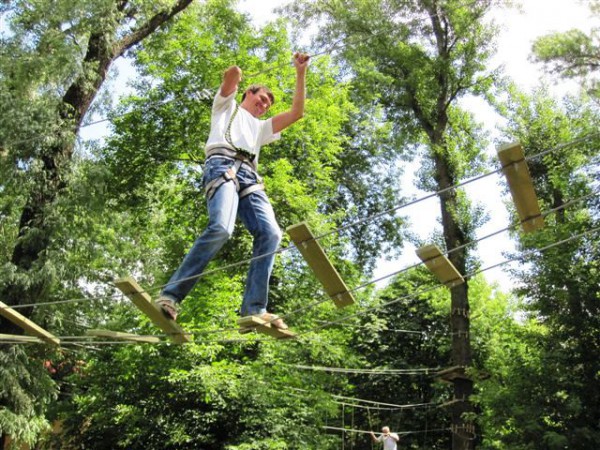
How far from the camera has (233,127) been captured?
428 centimetres

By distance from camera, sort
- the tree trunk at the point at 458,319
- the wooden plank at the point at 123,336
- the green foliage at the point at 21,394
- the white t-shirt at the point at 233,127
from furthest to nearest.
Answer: the tree trunk at the point at 458,319, the green foliage at the point at 21,394, the wooden plank at the point at 123,336, the white t-shirt at the point at 233,127

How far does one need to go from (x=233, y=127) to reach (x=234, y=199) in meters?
0.47

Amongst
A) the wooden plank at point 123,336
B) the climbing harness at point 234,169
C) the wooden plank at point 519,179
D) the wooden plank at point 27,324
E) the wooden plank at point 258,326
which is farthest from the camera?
the wooden plank at point 27,324

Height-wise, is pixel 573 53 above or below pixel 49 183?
above

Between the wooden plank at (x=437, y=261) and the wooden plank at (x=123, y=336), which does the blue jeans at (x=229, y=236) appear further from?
the wooden plank at (x=437, y=261)

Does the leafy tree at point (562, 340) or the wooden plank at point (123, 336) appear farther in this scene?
the leafy tree at point (562, 340)

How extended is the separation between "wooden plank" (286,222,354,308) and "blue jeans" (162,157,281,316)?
0.63ft

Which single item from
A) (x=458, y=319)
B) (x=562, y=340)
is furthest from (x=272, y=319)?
(x=458, y=319)

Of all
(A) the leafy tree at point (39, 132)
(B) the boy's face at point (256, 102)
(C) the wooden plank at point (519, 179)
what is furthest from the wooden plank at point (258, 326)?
(A) the leafy tree at point (39, 132)

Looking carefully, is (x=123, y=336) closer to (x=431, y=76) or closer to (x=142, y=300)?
(x=142, y=300)

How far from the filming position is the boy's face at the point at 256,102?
14.7ft

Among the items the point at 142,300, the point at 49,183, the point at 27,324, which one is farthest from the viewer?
the point at 49,183

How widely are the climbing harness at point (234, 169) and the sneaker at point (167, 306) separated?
624mm

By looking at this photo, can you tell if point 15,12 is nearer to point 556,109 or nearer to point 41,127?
point 41,127
